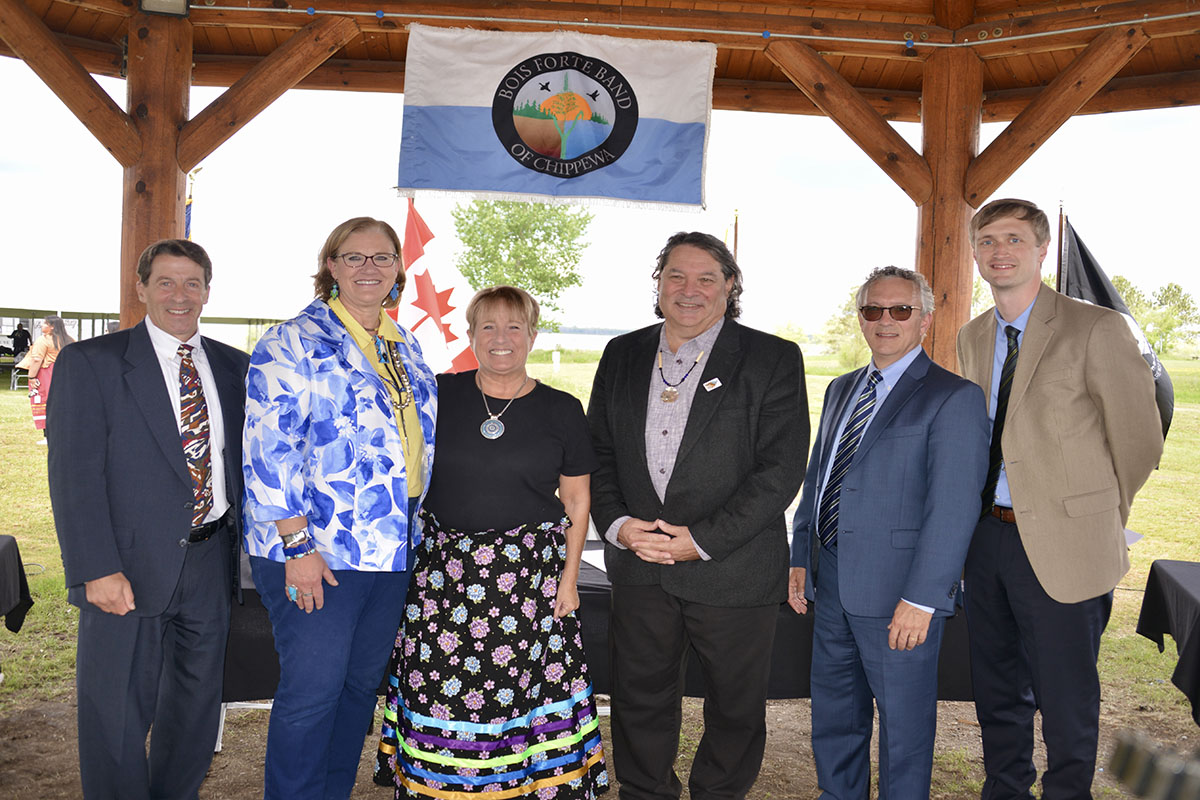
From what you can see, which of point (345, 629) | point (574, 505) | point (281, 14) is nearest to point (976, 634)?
point (574, 505)

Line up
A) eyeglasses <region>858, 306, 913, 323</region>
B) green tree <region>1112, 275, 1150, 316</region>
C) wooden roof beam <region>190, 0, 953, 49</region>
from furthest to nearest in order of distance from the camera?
green tree <region>1112, 275, 1150, 316</region> → wooden roof beam <region>190, 0, 953, 49</region> → eyeglasses <region>858, 306, 913, 323</region>

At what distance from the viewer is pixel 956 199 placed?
3.92 metres

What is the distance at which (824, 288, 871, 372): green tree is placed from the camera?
16.7 m

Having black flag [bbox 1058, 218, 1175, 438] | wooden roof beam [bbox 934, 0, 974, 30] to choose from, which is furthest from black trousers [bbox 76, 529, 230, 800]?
wooden roof beam [bbox 934, 0, 974, 30]

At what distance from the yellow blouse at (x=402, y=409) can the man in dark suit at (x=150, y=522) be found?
0.40 meters

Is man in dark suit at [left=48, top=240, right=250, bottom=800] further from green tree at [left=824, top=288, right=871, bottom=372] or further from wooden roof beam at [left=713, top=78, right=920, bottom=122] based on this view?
green tree at [left=824, top=288, right=871, bottom=372]

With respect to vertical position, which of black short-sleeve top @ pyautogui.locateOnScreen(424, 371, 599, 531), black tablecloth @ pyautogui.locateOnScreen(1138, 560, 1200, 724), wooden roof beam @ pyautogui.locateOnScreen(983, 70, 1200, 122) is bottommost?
black tablecloth @ pyautogui.locateOnScreen(1138, 560, 1200, 724)

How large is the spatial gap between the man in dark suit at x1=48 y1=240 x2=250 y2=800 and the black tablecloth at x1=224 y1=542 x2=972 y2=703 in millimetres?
421

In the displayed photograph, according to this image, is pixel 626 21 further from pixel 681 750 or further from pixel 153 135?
pixel 681 750

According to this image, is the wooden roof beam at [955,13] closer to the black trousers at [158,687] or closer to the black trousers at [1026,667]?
the black trousers at [1026,667]

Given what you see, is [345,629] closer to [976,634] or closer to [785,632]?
[785,632]

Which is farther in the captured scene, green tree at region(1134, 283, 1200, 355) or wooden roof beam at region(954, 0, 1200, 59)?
green tree at region(1134, 283, 1200, 355)

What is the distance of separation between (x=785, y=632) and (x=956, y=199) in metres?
2.33

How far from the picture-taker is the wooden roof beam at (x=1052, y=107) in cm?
365
